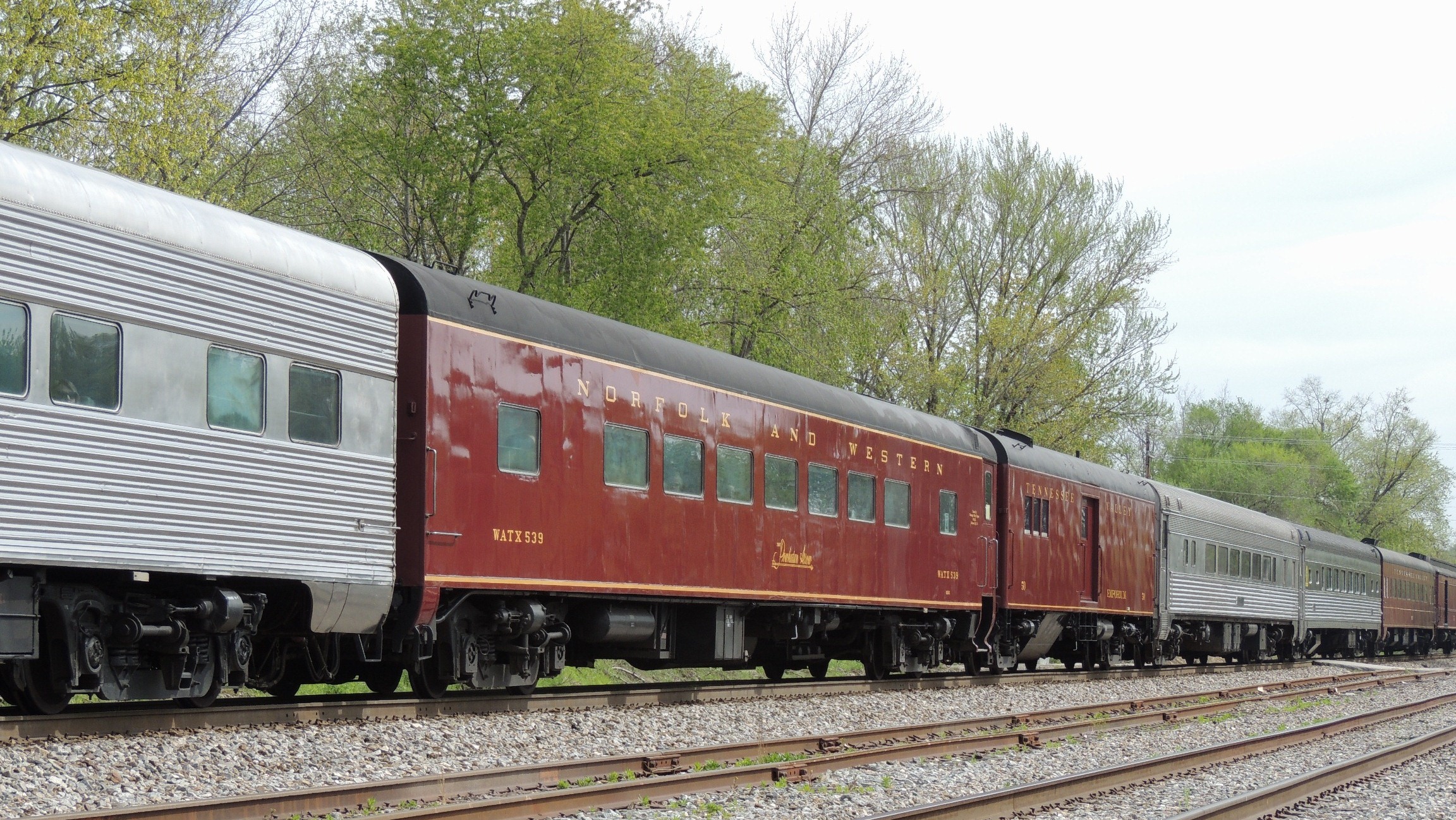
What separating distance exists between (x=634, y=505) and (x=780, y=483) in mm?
3009

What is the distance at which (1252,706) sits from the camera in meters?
19.6

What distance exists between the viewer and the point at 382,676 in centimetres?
1328

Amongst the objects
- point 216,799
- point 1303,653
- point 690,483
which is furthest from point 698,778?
point 1303,653

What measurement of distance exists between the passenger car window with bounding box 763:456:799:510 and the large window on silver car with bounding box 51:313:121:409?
27.9 feet

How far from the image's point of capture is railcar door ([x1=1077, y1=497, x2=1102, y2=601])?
83.1 feet

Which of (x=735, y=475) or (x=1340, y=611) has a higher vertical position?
(x=735, y=475)

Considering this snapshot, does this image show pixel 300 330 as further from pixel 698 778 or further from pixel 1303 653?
pixel 1303 653

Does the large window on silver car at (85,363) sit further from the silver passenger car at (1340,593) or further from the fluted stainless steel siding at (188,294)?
the silver passenger car at (1340,593)

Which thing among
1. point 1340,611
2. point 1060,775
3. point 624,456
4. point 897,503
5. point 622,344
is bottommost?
point 1340,611

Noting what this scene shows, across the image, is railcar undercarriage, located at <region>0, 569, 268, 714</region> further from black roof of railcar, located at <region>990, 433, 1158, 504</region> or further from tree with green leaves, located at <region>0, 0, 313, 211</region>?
black roof of railcar, located at <region>990, 433, 1158, 504</region>

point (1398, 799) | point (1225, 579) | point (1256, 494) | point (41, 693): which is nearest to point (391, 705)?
point (41, 693)

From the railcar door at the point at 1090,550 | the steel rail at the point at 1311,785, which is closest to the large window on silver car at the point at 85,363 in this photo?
the steel rail at the point at 1311,785

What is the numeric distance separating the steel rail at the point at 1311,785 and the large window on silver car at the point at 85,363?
272 inches

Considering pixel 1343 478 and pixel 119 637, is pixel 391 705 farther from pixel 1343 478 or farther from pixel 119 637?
pixel 1343 478
